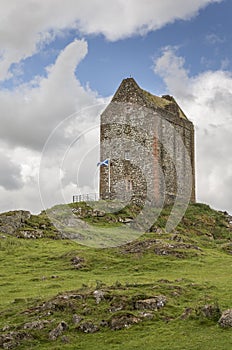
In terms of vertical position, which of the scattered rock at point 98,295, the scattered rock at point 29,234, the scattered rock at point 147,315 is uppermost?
the scattered rock at point 29,234

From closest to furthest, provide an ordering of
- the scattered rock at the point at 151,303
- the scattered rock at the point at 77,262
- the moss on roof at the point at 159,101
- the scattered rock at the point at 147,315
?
1. the scattered rock at the point at 147,315
2. the scattered rock at the point at 151,303
3. the scattered rock at the point at 77,262
4. the moss on roof at the point at 159,101

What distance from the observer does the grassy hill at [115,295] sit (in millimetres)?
25453

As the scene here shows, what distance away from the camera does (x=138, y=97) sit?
7844cm

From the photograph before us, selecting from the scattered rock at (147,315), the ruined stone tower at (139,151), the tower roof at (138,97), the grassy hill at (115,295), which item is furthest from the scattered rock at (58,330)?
the tower roof at (138,97)

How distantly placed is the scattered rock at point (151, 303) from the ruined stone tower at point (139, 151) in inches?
1792

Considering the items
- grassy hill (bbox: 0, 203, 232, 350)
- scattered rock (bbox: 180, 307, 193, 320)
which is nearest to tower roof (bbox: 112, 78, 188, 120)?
grassy hill (bbox: 0, 203, 232, 350)

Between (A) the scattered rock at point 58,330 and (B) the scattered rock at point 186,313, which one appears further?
(B) the scattered rock at point 186,313

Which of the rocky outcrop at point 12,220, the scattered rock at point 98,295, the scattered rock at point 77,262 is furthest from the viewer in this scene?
the rocky outcrop at point 12,220

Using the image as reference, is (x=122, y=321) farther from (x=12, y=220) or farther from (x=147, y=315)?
(x=12, y=220)

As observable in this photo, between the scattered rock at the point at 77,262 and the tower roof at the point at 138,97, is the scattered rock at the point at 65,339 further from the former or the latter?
the tower roof at the point at 138,97

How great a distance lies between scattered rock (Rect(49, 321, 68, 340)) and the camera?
1024 inches

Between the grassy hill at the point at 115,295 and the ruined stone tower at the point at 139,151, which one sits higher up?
the ruined stone tower at the point at 139,151

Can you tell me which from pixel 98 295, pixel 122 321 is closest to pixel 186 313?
pixel 122 321

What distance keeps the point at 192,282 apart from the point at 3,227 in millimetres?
29157
